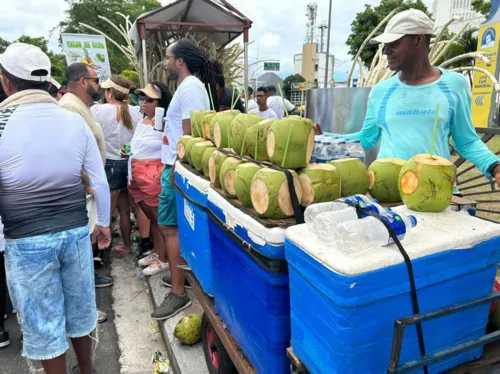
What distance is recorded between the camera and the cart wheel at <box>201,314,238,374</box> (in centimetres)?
217

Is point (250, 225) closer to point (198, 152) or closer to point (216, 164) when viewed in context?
point (216, 164)

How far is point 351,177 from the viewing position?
1.64 m

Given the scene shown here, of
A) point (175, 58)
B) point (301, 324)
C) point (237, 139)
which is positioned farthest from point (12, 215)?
point (175, 58)

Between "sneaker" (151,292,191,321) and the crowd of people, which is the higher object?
the crowd of people

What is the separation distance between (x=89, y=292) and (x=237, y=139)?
1.29 metres

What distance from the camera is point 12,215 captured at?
2.03 m

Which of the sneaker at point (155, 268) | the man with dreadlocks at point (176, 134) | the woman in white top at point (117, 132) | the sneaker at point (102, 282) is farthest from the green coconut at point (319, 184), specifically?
the woman in white top at point (117, 132)

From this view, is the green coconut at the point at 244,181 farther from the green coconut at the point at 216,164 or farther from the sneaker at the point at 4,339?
the sneaker at the point at 4,339

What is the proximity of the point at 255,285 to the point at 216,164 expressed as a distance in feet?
2.35

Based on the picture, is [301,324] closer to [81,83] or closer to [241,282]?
[241,282]

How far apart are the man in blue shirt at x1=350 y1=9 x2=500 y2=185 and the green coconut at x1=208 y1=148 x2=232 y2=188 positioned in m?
1.02

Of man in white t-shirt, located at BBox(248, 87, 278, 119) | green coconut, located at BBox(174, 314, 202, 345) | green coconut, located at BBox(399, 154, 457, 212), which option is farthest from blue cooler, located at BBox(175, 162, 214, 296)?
man in white t-shirt, located at BBox(248, 87, 278, 119)

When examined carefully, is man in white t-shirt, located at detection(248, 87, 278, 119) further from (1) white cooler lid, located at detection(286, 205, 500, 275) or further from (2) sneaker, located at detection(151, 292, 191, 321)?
(1) white cooler lid, located at detection(286, 205, 500, 275)

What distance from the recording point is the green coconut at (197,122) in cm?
272
